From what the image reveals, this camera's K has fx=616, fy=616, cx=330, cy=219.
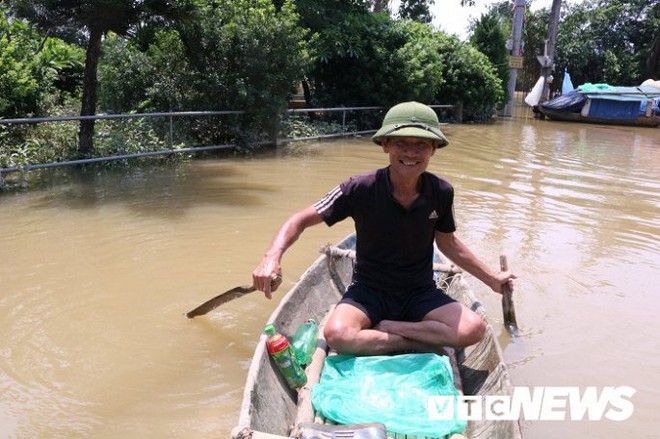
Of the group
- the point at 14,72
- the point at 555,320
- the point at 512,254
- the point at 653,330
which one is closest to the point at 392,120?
the point at 555,320

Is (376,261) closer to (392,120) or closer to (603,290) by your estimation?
(392,120)

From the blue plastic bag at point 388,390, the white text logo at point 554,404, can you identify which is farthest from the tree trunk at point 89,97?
the white text logo at point 554,404

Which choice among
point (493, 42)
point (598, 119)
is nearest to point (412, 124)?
point (493, 42)

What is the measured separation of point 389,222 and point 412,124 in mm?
549

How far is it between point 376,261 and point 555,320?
91.9 inches

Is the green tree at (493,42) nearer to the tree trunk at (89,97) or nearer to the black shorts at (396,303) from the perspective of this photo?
the tree trunk at (89,97)

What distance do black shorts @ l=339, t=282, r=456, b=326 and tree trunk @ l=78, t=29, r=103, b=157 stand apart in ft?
25.8

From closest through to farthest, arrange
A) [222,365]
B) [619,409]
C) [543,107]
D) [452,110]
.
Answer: [619,409] < [222,365] < [452,110] < [543,107]

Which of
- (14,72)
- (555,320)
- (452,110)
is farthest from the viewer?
(452,110)

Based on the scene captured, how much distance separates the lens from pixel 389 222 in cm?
336

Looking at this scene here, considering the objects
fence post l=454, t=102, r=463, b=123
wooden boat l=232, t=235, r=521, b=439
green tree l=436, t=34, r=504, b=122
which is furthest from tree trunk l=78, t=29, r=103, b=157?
fence post l=454, t=102, r=463, b=123

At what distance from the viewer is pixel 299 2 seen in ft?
50.3

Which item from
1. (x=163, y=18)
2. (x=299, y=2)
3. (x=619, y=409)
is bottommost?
(x=619, y=409)

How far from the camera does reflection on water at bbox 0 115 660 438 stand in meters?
3.71
